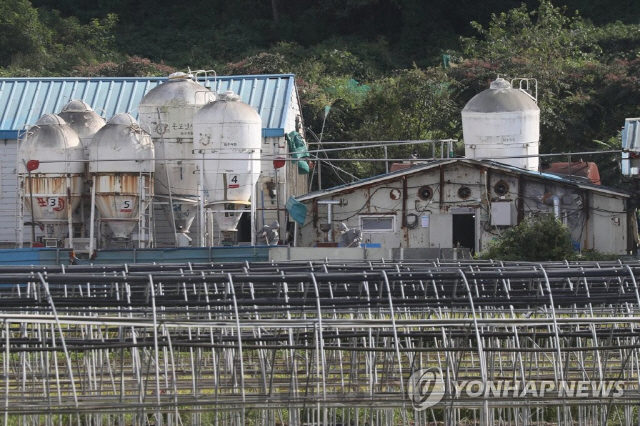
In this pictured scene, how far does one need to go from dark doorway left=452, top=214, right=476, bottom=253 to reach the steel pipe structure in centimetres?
1466

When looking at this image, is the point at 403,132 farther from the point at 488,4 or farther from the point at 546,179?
the point at 488,4

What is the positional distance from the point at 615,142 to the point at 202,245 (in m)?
15.9

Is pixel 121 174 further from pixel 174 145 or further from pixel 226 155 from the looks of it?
pixel 226 155

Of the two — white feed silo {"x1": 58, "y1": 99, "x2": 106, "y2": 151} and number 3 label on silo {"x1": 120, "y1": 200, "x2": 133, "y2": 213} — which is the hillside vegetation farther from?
number 3 label on silo {"x1": 120, "y1": 200, "x2": 133, "y2": 213}

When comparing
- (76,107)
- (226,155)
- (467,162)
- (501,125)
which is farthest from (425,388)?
(76,107)

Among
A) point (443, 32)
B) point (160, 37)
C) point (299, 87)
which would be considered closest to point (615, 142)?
point (299, 87)

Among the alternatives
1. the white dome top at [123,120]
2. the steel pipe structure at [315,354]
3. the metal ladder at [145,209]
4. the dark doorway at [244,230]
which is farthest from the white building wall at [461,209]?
the steel pipe structure at [315,354]

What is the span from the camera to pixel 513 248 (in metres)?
33.8

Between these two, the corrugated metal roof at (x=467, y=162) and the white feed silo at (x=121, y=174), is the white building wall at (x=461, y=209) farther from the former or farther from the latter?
the white feed silo at (x=121, y=174)

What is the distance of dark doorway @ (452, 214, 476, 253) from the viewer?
38.8 m

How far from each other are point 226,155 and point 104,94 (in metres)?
8.17

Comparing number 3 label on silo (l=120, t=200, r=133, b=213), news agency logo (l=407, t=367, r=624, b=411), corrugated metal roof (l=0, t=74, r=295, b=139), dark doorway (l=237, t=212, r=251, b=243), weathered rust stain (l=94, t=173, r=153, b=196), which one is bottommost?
news agency logo (l=407, t=367, r=624, b=411)

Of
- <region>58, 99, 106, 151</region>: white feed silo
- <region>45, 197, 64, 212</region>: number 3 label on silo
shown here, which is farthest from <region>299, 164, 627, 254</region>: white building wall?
<region>45, 197, 64, 212</region>: number 3 label on silo

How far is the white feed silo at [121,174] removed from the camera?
36188 millimetres
